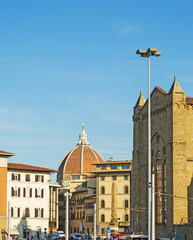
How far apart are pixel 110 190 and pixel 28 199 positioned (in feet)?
133

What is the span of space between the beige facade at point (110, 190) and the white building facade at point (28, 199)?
34704 millimetres

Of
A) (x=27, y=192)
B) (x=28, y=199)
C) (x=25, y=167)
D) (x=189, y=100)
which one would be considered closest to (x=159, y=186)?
(x=189, y=100)

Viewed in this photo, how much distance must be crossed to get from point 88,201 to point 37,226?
4936 centimetres

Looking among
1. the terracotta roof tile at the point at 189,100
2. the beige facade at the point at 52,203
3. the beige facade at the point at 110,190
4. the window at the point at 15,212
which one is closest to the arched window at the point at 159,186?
the terracotta roof tile at the point at 189,100

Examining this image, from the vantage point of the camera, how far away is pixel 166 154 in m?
78.3

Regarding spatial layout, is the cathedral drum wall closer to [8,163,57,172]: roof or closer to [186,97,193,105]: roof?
[186,97,193,105]: roof

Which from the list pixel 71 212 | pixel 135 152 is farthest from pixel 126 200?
pixel 135 152

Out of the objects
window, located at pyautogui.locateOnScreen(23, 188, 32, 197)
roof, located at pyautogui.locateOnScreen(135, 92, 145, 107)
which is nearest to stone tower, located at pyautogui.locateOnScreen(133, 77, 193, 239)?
roof, located at pyautogui.locateOnScreen(135, 92, 145, 107)

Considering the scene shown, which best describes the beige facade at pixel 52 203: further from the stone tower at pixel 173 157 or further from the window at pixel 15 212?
the stone tower at pixel 173 157

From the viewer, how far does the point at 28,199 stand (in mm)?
112062

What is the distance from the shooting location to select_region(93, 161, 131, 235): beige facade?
14675cm

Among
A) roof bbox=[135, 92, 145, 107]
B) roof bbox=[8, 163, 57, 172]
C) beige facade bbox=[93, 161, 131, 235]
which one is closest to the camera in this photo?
roof bbox=[135, 92, 145, 107]

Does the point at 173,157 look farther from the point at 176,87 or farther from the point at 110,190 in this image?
the point at 110,190

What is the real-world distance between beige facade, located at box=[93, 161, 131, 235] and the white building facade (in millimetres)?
34704
